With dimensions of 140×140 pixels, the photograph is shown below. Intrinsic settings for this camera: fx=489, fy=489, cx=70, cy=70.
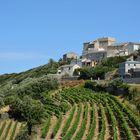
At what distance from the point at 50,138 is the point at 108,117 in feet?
27.2

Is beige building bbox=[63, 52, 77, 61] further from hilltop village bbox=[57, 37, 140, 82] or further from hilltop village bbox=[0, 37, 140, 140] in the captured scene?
hilltop village bbox=[0, 37, 140, 140]

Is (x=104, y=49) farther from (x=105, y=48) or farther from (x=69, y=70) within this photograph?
(x=69, y=70)

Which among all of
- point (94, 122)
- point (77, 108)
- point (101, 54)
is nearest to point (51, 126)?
point (94, 122)

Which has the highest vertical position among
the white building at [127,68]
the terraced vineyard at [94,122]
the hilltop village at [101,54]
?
the hilltop village at [101,54]

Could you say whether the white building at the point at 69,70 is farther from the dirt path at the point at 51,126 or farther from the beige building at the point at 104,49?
the dirt path at the point at 51,126

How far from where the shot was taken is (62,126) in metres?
50.6

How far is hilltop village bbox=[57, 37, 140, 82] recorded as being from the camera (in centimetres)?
9732

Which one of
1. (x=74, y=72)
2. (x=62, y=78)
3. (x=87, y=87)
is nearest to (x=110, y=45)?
(x=74, y=72)

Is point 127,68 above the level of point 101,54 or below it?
below

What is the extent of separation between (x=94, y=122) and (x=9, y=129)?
11.0 metres

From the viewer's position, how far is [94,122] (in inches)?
1930

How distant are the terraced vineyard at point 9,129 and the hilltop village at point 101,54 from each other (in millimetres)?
30095

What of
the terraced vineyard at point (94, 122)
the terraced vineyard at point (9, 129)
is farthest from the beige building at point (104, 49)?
the terraced vineyard at point (9, 129)

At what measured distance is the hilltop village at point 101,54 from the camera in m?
97.3
